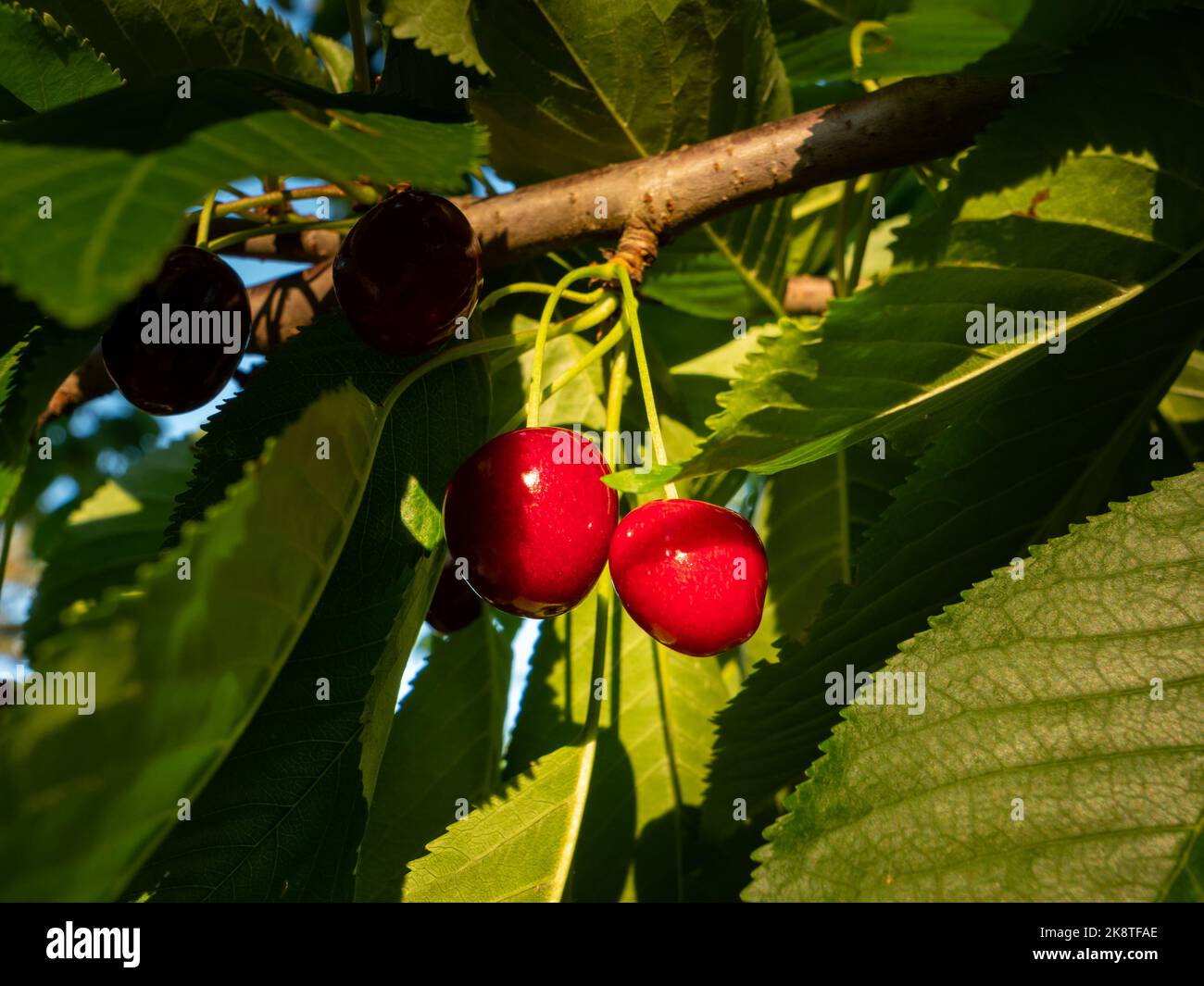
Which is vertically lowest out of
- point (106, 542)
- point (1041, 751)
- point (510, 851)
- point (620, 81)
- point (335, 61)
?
point (510, 851)

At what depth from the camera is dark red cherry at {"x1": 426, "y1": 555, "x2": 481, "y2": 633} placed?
141 cm

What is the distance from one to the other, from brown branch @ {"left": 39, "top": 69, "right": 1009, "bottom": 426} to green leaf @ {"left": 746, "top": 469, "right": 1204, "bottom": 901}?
0.46 m

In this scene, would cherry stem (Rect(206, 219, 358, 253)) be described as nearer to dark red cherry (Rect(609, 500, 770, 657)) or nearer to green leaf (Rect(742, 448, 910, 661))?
dark red cherry (Rect(609, 500, 770, 657))

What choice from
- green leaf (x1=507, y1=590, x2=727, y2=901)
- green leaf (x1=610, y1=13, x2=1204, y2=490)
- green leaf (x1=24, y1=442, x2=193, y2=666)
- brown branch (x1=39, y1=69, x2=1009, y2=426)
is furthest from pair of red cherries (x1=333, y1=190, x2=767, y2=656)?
green leaf (x1=24, y1=442, x2=193, y2=666)

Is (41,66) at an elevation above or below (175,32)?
below

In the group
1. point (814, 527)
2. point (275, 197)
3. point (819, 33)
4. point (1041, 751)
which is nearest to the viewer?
point (1041, 751)

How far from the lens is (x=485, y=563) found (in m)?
0.89

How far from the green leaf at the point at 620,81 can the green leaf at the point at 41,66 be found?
0.42 meters

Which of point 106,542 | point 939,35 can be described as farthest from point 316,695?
point 106,542

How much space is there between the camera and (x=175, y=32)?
1.14 meters

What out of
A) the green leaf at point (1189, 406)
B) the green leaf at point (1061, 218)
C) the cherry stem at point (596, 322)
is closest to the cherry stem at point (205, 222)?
the cherry stem at point (596, 322)

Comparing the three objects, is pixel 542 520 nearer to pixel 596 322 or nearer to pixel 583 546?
pixel 583 546

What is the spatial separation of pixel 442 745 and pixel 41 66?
0.97 m

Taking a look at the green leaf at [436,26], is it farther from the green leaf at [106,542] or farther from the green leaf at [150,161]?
the green leaf at [106,542]
